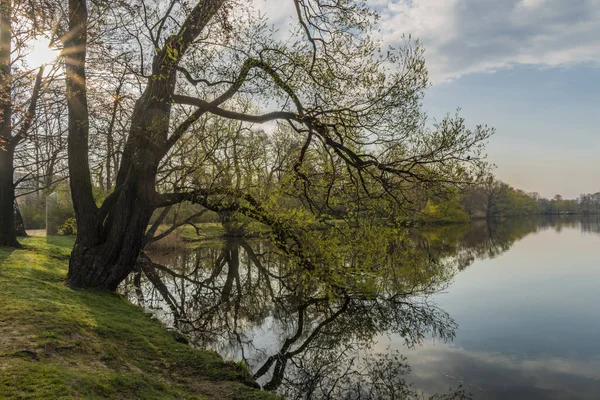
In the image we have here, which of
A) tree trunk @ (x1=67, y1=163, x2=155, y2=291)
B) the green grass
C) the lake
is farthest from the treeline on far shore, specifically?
the green grass

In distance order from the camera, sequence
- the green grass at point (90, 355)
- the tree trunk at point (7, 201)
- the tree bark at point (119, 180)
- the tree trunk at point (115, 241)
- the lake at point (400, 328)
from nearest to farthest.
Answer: the green grass at point (90, 355), the lake at point (400, 328), the tree bark at point (119, 180), the tree trunk at point (115, 241), the tree trunk at point (7, 201)

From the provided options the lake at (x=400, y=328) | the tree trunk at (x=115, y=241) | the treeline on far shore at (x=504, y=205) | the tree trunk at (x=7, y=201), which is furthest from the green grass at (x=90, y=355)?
the treeline on far shore at (x=504, y=205)

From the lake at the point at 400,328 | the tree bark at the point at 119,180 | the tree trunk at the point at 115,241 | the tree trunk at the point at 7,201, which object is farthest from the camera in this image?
the tree trunk at the point at 7,201

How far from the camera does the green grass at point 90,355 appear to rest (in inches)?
185

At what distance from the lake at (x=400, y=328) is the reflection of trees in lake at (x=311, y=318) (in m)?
0.04

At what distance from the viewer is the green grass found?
470 cm

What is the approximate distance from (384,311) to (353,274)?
2360 millimetres

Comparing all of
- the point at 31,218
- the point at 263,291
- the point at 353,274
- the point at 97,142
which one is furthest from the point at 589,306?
the point at 31,218

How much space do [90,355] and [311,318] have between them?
A: 6.83 metres

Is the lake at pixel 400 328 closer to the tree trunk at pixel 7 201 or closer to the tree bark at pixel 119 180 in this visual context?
the tree bark at pixel 119 180

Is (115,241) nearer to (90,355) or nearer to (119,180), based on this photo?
(119,180)

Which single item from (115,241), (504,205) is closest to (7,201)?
(115,241)

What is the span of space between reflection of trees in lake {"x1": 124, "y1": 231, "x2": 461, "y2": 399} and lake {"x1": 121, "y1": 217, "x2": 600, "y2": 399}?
38 millimetres

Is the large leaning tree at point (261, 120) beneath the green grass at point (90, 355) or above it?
above
